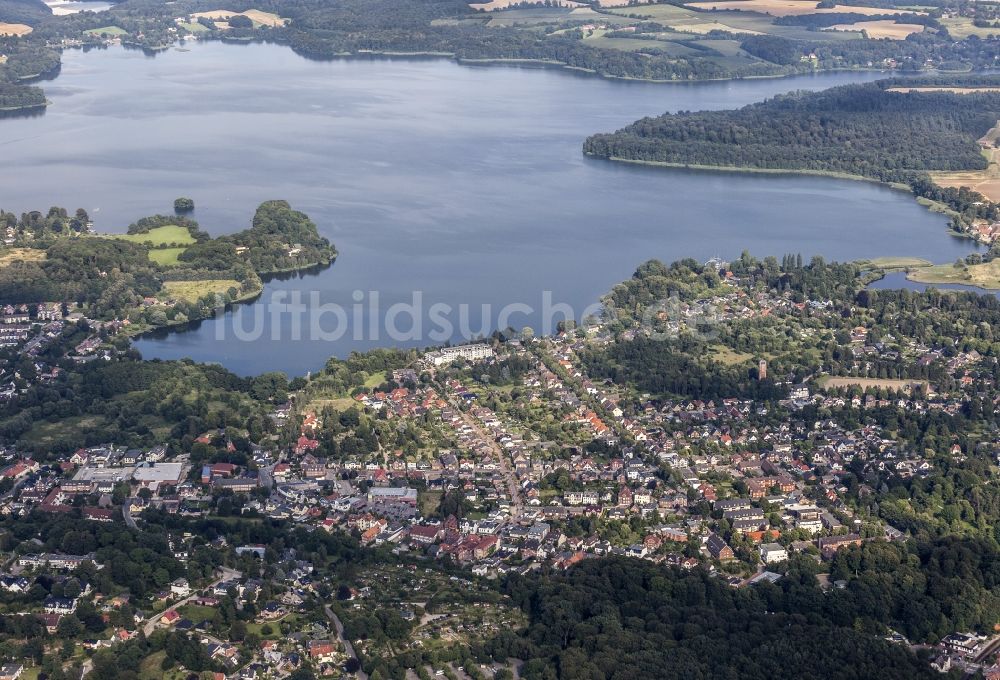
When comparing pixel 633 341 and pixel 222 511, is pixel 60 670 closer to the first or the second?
pixel 222 511

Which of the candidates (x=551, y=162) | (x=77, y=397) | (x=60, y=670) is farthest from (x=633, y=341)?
(x=551, y=162)

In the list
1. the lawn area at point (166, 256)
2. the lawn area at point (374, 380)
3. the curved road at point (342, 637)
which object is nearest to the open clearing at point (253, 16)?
the lawn area at point (166, 256)

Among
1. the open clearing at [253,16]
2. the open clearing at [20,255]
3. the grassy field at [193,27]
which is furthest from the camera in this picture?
the open clearing at [253,16]

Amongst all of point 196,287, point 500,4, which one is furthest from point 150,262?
point 500,4

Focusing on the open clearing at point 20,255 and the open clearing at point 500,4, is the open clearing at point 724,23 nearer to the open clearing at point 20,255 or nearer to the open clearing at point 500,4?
the open clearing at point 500,4

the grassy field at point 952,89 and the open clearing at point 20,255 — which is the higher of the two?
the grassy field at point 952,89

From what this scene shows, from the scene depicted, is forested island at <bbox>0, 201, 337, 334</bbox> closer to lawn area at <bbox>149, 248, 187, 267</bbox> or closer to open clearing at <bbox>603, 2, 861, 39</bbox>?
lawn area at <bbox>149, 248, 187, 267</bbox>
